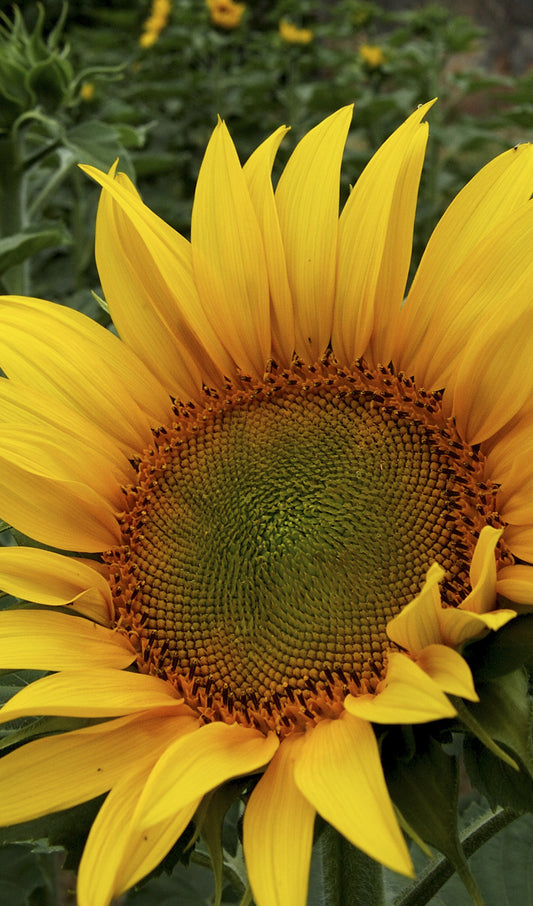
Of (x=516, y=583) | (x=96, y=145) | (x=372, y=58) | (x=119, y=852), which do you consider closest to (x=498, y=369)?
(x=516, y=583)

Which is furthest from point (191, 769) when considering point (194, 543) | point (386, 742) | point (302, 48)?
point (302, 48)

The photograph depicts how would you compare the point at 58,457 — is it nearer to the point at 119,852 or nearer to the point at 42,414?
the point at 42,414

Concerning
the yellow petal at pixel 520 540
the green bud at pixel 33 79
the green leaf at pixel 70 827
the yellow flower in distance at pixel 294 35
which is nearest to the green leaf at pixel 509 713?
the yellow petal at pixel 520 540

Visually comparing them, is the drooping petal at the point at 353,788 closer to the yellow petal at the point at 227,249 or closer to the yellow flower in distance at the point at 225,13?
the yellow petal at the point at 227,249

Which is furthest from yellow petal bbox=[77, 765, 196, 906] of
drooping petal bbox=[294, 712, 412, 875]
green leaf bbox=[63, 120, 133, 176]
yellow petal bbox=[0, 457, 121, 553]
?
green leaf bbox=[63, 120, 133, 176]

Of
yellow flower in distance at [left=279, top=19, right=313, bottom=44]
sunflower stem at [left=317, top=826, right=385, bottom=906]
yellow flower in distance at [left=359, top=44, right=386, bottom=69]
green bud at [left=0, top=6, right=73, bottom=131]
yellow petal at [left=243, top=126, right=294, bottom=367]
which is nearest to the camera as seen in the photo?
sunflower stem at [left=317, top=826, right=385, bottom=906]

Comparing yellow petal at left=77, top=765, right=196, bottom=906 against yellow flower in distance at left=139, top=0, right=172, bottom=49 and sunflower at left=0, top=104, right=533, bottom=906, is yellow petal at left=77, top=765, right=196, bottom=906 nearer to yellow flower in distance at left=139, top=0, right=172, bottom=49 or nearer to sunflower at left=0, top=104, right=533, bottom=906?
sunflower at left=0, top=104, right=533, bottom=906
